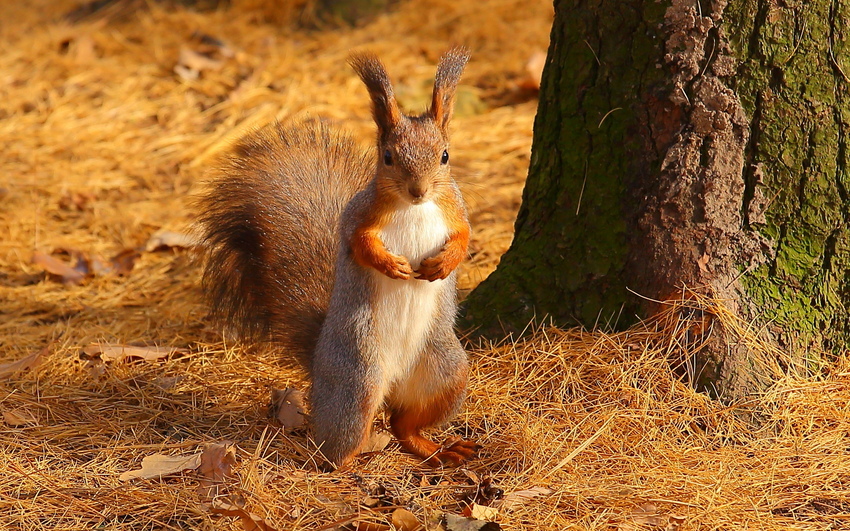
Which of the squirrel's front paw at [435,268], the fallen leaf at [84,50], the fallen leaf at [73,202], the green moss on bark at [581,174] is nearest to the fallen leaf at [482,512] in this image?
the squirrel's front paw at [435,268]

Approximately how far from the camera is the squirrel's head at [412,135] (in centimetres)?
202

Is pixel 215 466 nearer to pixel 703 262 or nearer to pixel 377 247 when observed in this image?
pixel 377 247

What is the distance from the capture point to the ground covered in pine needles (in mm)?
1976

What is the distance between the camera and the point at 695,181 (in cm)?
233

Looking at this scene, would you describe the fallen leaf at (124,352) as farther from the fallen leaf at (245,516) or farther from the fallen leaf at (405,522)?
the fallen leaf at (405,522)

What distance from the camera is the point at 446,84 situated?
81.8 inches

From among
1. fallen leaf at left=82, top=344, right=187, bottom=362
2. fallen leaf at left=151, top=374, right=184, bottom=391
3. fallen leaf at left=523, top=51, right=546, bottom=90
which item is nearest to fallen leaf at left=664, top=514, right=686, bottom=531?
fallen leaf at left=151, top=374, right=184, bottom=391

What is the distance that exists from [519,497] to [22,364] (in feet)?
5.26

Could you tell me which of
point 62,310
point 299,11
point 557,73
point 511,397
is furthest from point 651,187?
point 299,11

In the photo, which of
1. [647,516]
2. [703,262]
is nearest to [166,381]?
[647,516]

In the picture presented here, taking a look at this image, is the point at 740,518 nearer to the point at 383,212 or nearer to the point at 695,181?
the point at 695,181

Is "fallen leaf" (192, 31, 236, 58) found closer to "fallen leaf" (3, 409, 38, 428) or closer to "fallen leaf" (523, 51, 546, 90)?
"fallen leaf" (523, 51, 546, 90)

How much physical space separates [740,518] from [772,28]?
1.18 meters

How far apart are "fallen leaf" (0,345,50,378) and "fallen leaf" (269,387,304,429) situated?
2.46ft
